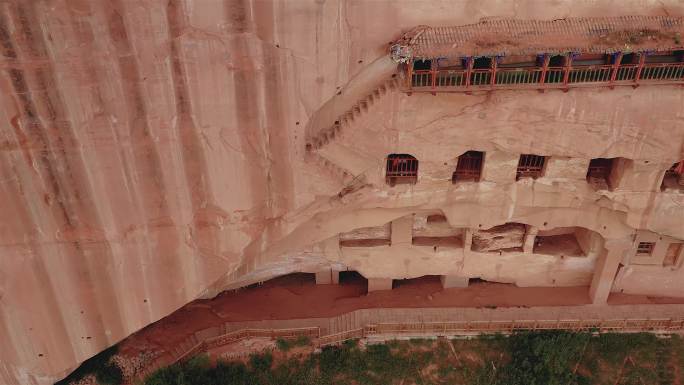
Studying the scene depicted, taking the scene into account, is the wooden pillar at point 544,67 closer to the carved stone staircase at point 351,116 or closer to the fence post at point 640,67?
the fence post at point 640,67

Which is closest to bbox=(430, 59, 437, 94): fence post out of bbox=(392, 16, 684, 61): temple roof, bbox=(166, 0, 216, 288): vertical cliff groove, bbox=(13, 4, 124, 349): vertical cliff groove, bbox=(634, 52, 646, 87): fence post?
bbox=(392, 16, 684, 61): temple roof

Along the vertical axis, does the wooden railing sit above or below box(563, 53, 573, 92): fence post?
below

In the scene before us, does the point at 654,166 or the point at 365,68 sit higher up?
the point at 365,68

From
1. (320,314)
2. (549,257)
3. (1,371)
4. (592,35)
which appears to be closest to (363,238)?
(320,314)

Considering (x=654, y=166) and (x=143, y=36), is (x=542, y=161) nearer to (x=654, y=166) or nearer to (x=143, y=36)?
(x=654, y=166)

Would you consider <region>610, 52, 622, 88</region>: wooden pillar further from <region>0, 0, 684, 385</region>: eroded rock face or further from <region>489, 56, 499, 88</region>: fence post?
<region>489, 56, 499, 88</region>: fence post

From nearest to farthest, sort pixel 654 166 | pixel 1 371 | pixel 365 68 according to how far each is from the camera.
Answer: pixel 365 68, pixel 654 166, pixel 1 371

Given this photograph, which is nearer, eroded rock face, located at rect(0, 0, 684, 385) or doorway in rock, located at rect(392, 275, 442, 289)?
eroded rock face, located at rect(0, 0, 684, 385)
